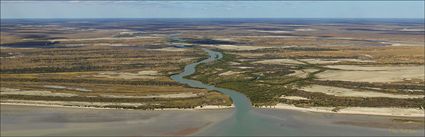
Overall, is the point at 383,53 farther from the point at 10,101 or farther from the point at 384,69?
the point at 10,101

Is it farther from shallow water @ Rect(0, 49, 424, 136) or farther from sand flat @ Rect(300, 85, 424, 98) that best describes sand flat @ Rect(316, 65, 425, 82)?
shallow water @ Rect(0, 49, 424, 136)

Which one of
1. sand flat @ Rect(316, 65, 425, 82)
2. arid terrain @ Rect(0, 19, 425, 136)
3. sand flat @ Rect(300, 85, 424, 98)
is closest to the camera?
arid terrain @ Rect(0, 19, 425, 136)

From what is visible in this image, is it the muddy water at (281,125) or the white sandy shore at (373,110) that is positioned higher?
the white sandy shore at (373,110)

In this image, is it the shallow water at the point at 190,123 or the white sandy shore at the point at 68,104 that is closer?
the shallow water at the point at 190,123

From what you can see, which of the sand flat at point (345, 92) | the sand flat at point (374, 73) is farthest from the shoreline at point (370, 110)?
the sand flat at point (374, 73)

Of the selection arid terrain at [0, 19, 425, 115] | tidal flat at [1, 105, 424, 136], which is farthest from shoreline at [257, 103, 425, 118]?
tidal flat at [1, 105, 424, 136]

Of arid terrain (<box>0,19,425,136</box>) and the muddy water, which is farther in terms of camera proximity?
arid terrain (<box>0,19,425,136</box>)

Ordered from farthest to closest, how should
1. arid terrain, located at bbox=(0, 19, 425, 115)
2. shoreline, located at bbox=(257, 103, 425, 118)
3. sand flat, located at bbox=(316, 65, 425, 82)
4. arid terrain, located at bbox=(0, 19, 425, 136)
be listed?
sand flat, located at bbox=(316, 65, 425, 82) < arid terrain, located at bbox=(0, 19, 425, 115) < shoreline, located at bbox=(257, 103, 425, 118) < arid terrain, located at bbox=(0, 19, 425, 136)

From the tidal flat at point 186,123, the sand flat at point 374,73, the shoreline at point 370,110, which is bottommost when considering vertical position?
the tidal flat at point 186,123

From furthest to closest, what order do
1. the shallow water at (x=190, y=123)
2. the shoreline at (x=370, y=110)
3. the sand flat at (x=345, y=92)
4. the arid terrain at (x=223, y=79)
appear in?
the sand flat at (x=345, y=92) < the arid terrain at (x=223, y=79) < the shoreline at (x=370, y=110) < the shallow water at (x=190, y=123)

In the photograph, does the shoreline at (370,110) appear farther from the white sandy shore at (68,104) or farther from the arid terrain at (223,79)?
the white sandy shore at (68,104)

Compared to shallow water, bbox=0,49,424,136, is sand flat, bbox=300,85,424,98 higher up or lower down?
higher up

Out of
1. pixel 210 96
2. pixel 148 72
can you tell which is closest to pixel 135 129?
pixel 210 96
